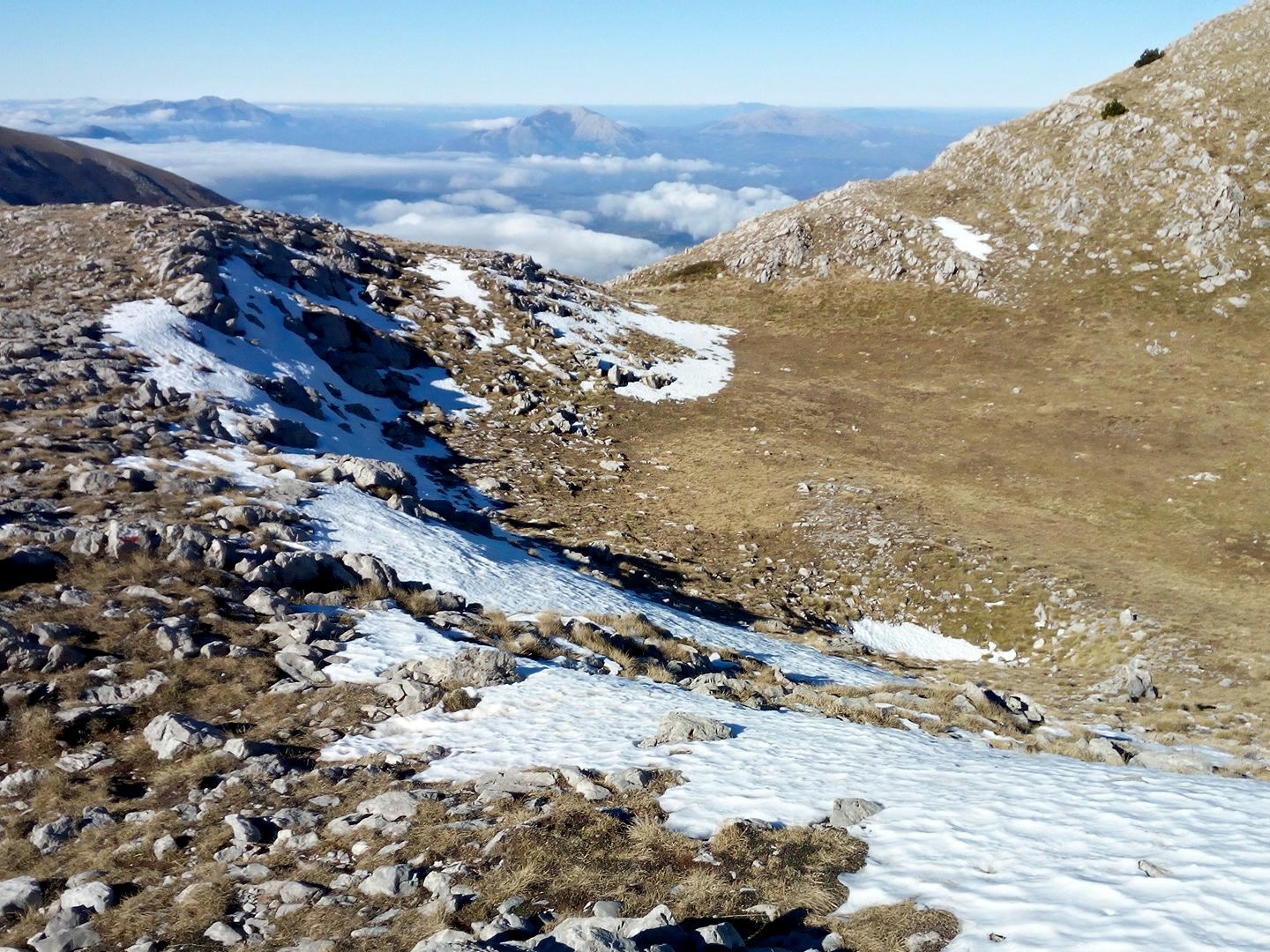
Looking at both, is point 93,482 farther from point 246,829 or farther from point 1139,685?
point 1139,685

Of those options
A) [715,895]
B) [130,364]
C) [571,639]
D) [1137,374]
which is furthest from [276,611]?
[1137,374]

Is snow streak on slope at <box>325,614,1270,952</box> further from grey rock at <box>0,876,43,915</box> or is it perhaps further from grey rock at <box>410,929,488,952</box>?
grey rock at <box>0,876,43,915</box>

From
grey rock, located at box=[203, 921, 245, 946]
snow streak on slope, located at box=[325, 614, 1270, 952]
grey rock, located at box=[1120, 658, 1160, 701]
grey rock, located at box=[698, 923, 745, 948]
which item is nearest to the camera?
grey rock, located at box=[698, 923, 745, 948]

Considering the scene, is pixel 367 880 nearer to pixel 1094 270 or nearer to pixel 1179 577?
pixel 1179 577

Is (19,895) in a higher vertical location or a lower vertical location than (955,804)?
higher

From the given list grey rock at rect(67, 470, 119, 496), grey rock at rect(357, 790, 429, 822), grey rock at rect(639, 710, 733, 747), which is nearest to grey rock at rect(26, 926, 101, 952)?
grey rock at rect(357, 790, 429, 822)

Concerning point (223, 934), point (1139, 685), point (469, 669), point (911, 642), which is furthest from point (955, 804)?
point (911, 642)

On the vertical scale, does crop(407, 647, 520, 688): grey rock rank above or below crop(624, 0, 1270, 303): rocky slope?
below
